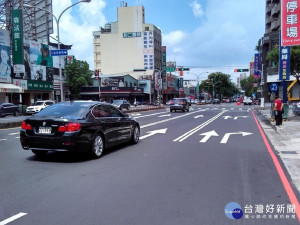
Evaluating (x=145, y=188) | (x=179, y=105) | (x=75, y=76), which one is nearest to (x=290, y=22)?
(x=145, y=188)

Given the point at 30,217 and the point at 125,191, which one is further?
the point at 125,191

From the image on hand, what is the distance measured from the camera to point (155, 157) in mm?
8664

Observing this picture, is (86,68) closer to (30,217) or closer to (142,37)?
(142,37)

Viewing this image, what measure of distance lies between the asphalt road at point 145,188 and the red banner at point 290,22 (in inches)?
442

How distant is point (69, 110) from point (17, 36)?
115 feet

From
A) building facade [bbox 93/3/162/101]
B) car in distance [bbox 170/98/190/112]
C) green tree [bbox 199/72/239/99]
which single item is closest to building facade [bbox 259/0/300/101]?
car in distance [bbox 170/98/190/112]

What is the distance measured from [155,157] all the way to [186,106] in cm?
2860

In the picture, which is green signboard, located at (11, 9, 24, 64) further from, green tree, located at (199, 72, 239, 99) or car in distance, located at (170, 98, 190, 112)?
green tree, located at (199, 72, 239, 99)

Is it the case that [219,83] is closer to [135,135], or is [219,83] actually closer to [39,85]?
[39,85]

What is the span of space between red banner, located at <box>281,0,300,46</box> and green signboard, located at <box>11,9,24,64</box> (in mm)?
30980

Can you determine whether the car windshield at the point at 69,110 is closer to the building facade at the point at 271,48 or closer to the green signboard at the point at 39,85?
the green signboard at the point at 39,85

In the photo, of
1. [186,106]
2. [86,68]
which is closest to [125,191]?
[186,106]

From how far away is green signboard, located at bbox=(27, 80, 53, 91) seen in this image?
143 feet

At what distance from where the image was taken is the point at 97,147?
8.50 metres
